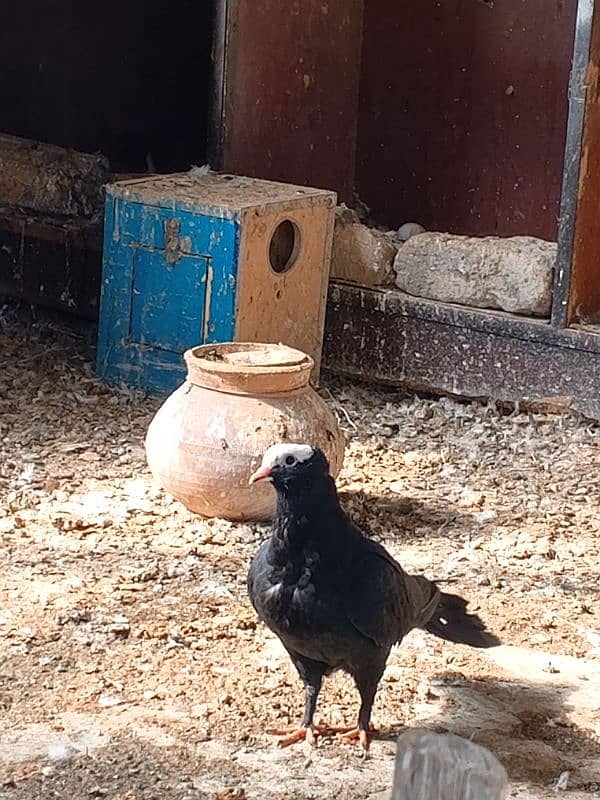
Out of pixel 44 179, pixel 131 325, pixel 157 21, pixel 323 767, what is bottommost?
pixel 323 767

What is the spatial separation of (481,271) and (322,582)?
2.93 m

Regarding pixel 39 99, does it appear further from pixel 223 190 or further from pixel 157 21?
pixel 223 190

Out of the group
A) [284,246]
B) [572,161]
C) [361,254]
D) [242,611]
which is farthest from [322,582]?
[361,254]

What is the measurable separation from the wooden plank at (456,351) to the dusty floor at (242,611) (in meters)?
0.12

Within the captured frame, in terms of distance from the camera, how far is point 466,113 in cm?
645

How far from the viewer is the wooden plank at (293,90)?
19.4ft

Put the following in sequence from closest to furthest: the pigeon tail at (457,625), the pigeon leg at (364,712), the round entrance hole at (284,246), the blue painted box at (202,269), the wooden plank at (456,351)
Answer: the pigeon leg at (364,712) < the pigeon tail at (457,625) < the blue painted box at (202,269) < the wooden plank at (456,351) < the round entrance hole at (284,246)

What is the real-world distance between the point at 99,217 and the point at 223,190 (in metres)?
0.95

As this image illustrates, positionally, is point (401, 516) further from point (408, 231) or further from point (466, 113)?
point (466, 113)

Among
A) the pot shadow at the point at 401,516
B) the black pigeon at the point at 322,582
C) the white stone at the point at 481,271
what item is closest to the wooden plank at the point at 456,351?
the white stone at the point at 481,271

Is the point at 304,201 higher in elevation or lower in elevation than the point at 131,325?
higher

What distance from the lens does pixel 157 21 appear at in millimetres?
7043

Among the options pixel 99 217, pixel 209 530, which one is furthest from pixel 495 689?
pixel 99 217

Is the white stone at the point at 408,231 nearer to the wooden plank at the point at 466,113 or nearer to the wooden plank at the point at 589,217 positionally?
the wooden plank at the point at 466,113
